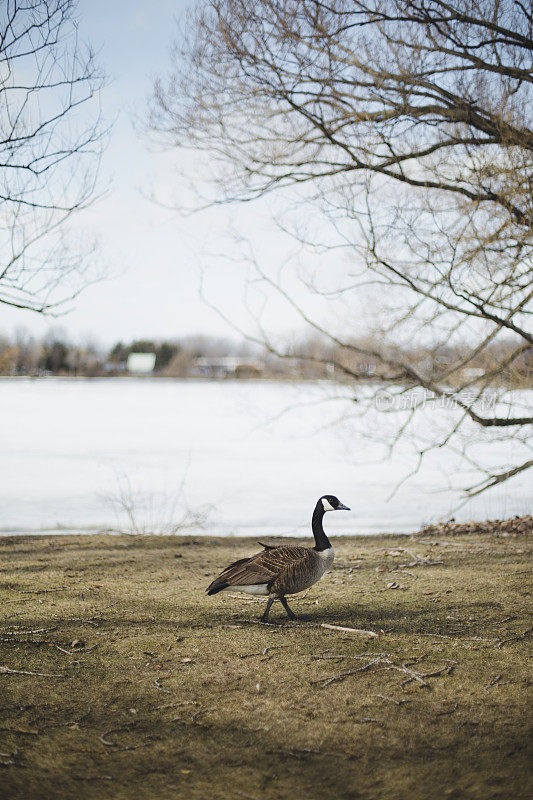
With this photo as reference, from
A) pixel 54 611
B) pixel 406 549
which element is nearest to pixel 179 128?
pixel 406 549

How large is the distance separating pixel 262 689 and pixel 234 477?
1256 centimetres

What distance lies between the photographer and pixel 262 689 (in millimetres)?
3449

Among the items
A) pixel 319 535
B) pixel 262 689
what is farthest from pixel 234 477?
pixel 262 689

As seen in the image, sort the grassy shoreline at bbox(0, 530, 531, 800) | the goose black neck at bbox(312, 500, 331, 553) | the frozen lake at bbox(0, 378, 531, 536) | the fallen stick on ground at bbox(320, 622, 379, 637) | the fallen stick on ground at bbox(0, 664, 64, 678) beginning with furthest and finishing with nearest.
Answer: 1. the frozen lake at bbox(0, 378, 531, 536)
2. the goose black neck at bbox(312, 500, 331, 553)
3. the fallen stick on ground at bbox(320, 622, 379, 637)
4. the fallen stick on ground at bbox(0, 664, 64, 678)
5. the grassy shoreline at bbox(0, 530, 531, 800)

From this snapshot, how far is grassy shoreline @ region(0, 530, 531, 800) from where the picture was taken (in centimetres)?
270

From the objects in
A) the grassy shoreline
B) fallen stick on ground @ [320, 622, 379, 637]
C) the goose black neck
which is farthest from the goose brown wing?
fallen stick on ground @ [320, 622, 379, 637]

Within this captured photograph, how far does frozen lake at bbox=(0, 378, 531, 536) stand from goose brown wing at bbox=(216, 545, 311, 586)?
4144mm

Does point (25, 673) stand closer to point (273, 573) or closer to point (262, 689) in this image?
point (262, 689)

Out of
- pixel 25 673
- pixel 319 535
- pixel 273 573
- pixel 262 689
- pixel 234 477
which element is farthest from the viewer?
pixel 234 477

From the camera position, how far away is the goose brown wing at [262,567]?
4.17 meters

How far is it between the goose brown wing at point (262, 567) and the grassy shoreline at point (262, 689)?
36 centimetres

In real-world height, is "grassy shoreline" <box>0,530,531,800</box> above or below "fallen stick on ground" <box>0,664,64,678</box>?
above

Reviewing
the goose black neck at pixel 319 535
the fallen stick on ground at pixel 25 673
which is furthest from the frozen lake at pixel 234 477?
the fallen stick on ground at pixel 25 673

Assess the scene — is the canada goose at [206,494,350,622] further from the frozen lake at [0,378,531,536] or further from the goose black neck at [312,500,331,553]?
the frozen lake at [0,378,531,536]
